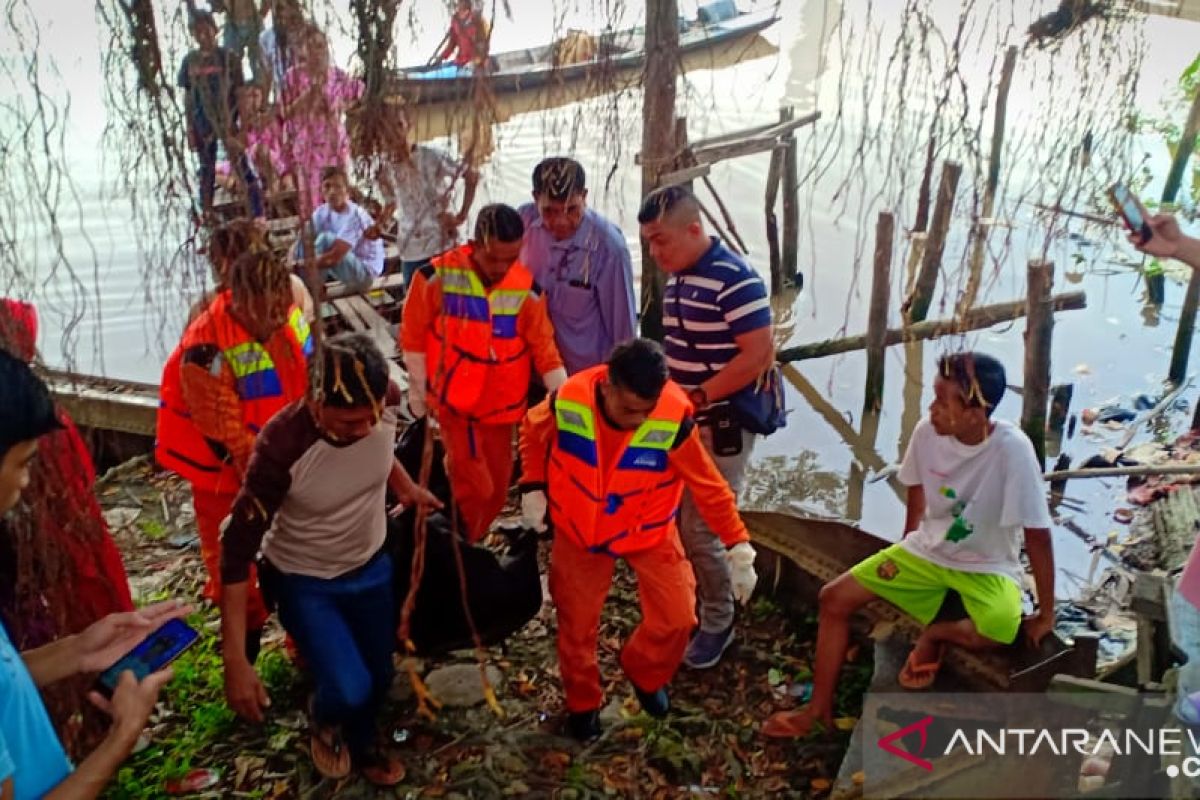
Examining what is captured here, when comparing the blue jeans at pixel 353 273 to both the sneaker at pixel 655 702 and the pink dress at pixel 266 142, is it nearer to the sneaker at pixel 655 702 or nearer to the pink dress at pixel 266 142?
the sneaker at pixel 655 702

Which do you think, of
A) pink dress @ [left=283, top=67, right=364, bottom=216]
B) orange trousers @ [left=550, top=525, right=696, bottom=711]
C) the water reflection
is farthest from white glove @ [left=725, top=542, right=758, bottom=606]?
the water reflection

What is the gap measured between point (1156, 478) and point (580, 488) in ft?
18.6

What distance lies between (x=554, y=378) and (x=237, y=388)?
149 cm

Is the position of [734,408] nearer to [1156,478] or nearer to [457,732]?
[457,732]

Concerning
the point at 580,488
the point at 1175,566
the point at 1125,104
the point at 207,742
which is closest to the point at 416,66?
the point at 580,488

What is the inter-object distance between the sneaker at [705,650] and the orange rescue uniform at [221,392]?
6.78 feet

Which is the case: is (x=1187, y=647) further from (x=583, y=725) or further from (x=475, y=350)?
(x=475, y=350)

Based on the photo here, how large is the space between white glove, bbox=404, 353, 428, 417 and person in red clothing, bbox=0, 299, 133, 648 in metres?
1.49

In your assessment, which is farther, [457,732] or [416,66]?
[457,732]

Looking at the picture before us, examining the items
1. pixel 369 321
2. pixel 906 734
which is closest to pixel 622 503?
pixel 906 734

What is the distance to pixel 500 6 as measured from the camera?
2752 millimetres

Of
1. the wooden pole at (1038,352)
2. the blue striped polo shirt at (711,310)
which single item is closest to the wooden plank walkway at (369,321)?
the blue striped polo shirt at (711,310)

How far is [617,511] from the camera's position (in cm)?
352

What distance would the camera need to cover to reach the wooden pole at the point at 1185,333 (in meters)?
8.52
